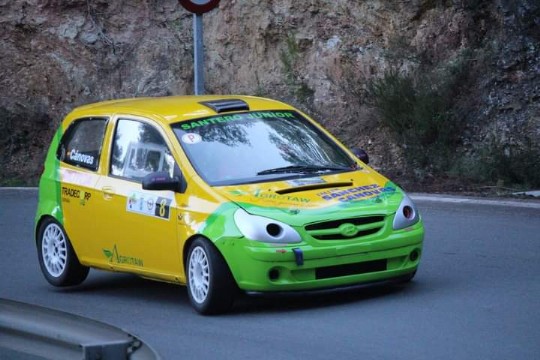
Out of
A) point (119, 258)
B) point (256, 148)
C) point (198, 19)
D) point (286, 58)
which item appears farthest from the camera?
point (286, 58)

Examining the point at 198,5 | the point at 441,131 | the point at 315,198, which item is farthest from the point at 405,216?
the point at 441,131

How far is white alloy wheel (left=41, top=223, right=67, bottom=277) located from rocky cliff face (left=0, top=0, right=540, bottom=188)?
7.14 metres

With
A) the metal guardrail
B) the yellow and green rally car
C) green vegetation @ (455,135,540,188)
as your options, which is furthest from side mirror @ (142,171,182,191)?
green vegetation @ (455,135,540,188)

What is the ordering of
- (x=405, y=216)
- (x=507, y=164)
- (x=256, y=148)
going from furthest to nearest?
(x=507, y=164), (x=256, y=148), (x=405, y=216)

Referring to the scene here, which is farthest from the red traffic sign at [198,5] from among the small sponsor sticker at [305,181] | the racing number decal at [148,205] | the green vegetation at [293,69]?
the green vegetation at [293,69]

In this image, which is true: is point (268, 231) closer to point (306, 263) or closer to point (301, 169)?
point (306, 263)

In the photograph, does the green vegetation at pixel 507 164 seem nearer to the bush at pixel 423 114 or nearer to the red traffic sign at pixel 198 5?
the bush at pixel 423 114

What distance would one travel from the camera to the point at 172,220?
9.91m

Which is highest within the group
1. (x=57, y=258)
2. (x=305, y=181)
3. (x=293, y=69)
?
(x=293, y=69)

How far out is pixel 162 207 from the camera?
1004 cm

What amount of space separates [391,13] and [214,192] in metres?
11.2

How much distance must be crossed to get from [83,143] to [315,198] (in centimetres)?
290

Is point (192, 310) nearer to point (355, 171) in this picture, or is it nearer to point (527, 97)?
point (355, 171)

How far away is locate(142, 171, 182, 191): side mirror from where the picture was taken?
9875 millimetres
